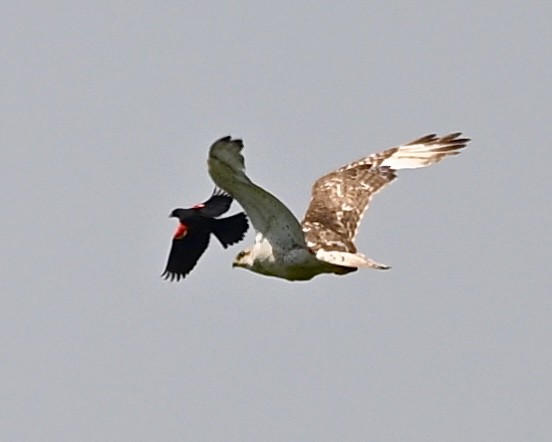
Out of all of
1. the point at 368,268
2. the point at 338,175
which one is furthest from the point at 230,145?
the point at 338,175

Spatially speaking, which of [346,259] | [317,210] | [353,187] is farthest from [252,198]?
[353,187]

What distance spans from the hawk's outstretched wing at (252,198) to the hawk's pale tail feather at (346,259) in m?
0.36

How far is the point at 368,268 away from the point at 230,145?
222 cm

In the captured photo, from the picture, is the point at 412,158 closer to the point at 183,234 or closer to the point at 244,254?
the point at 183,234


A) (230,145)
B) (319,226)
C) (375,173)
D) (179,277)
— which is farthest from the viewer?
(179,277)

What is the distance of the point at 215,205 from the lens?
964 inches

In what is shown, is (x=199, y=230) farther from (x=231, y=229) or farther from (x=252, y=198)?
(x=252, y=198)

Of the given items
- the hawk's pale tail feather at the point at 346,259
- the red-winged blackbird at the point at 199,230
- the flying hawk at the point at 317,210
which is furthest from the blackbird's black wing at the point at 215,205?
the hawk's pale tail feather at the point at 346,259

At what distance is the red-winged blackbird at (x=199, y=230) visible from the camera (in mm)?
24078

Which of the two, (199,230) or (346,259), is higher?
(199,230)

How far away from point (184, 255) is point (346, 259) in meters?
6.09

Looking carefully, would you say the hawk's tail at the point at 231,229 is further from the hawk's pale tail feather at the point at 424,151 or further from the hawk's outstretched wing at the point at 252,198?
the hawk's outstretched wing at the point at 252,198

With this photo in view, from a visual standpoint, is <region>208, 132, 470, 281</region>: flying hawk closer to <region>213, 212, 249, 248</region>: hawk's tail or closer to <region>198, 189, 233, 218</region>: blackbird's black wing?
<region>213, 212, 249, 248</region>: hawk's tail

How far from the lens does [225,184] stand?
1831cm
